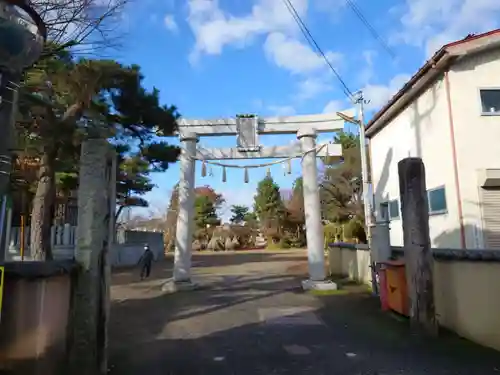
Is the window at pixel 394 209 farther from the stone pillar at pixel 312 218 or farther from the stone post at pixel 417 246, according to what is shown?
the stone post at pixel 417 246

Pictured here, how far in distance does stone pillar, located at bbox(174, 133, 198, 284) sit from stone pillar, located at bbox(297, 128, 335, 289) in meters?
3.46

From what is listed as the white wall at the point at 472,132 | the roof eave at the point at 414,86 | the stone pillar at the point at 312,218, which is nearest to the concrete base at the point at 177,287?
the stone pillar at the point at 312,218

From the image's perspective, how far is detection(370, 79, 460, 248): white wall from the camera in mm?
11064

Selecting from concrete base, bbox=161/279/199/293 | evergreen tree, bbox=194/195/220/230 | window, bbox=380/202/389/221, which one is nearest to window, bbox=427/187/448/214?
window, bbox=380/202/389/221

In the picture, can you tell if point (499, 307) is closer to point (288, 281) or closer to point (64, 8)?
point (64, 8)

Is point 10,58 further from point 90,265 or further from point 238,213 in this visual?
point 238,213

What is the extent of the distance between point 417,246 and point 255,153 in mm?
7123

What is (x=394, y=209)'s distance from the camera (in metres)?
14.8

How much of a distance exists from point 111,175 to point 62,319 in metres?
1.90

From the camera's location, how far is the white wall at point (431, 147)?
11064 mm

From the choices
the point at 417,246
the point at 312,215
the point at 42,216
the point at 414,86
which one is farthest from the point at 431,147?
the point at 42,216

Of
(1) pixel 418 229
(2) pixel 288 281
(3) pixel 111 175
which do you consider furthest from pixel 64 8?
(2) pixel 288 281

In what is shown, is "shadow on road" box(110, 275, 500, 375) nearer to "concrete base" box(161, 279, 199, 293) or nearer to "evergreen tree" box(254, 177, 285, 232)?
"concrete base" box(161, 279, 199, 293)

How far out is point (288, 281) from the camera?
14.9 metres
